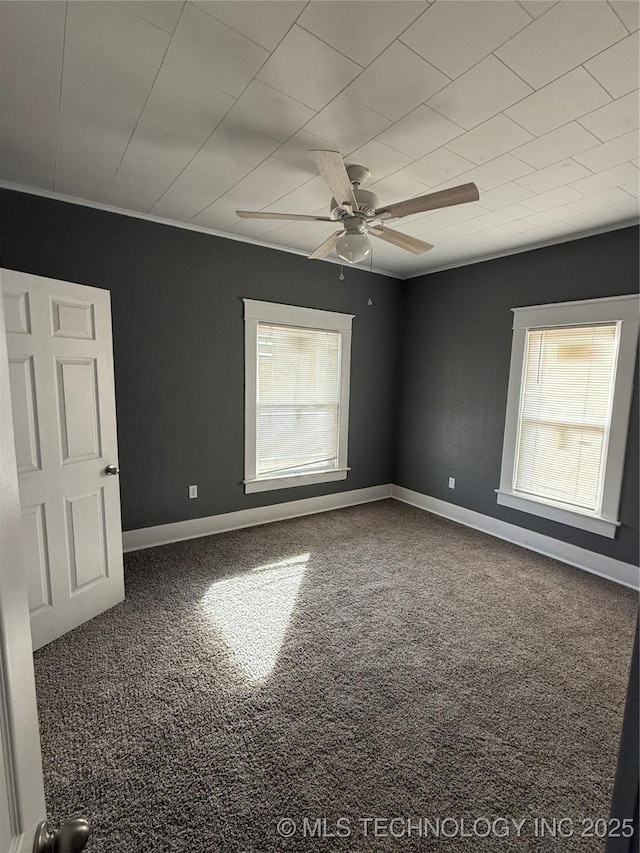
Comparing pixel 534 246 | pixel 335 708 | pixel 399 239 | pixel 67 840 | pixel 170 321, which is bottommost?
pixel 335 708

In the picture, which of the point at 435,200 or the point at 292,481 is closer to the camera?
the point at 435,200

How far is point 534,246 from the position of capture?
3.66m

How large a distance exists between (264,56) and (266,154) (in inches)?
27.1

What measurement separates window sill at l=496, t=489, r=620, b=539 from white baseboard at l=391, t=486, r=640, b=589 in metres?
0.19

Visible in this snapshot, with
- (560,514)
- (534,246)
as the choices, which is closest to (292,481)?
(560,514)

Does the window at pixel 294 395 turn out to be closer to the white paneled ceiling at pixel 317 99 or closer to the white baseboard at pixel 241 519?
the white baseboard at pixel 241 519

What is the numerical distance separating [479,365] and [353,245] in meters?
2.40

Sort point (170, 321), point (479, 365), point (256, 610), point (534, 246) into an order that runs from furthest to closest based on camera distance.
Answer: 1. point (479, 365)
2. point (534, 246)
3. point (170, 321)
4. point (256, 610)

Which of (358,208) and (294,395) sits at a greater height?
A: (358,208)

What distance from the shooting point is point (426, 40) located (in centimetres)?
147

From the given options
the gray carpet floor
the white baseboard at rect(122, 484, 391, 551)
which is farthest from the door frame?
the white baseboard at rect(122, 484, 391, 551)

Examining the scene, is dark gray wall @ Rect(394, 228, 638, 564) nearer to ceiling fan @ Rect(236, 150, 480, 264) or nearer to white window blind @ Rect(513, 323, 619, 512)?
white window blind @ Rect(513, 323, 619, 512)

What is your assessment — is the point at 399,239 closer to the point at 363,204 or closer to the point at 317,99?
the point at 363,204

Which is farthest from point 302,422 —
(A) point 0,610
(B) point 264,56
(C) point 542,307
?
(A) point 0,610
